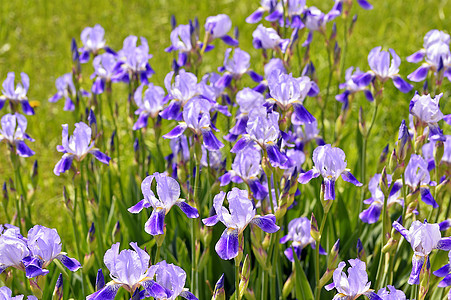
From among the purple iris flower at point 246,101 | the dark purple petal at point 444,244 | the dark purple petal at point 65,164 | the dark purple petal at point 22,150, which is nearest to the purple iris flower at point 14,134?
the dark purple petal at point 22,150

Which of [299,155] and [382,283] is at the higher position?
[299,155]

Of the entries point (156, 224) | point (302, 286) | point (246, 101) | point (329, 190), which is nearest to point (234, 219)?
point (156, 224)

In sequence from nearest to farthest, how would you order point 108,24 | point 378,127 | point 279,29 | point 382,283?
point 382,283 < point 279,29 < point 378,127 < point 108,24

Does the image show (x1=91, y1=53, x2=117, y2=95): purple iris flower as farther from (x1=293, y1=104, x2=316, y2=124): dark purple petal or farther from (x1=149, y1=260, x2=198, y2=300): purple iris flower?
(x1=149, y1=260, x2=198, y2=300): purple iris flower

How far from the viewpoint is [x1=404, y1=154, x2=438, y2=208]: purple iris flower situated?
2.23 metres

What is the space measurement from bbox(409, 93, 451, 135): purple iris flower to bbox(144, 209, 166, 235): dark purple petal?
1.04 m

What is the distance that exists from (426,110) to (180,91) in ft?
3.44

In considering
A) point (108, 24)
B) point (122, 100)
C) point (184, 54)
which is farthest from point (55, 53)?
point (184, 54)

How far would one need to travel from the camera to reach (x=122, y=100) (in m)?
→ 5.20

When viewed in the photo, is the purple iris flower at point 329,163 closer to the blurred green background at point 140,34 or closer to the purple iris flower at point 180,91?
the purple iris flower at point 180,91

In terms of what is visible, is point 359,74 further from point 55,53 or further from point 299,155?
point 55,53

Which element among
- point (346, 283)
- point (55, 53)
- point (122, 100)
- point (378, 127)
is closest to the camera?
point (346, 283)

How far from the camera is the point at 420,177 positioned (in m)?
2.31

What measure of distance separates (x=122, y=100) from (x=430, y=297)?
353cm
